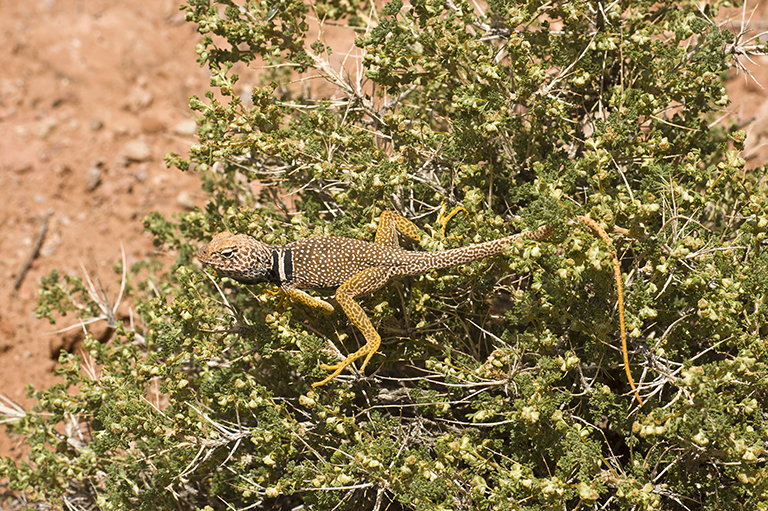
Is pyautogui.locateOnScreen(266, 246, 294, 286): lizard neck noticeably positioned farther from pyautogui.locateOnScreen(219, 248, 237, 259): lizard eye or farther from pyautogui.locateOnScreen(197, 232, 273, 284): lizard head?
pyautogui.locateOnScreen(219, 248, 237, 259): lizard eye

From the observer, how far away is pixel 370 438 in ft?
13.0

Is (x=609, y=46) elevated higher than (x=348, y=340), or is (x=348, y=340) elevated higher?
(x=609, y=46)

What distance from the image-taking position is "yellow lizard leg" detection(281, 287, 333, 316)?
14.5ft

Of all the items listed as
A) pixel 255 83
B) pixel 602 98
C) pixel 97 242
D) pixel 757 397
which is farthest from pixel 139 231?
pixel 757 397

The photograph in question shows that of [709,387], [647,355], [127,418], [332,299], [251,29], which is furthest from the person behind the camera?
[332,299]

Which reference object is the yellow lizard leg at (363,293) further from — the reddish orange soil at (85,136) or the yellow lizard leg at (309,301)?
the reddish orange soil at (85,136)

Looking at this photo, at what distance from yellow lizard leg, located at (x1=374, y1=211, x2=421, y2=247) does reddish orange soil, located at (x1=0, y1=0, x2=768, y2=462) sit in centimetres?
375

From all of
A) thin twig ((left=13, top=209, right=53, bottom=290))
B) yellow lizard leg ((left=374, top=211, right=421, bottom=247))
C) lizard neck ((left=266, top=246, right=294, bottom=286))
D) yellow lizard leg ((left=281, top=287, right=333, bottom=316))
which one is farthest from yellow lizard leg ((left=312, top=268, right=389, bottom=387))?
thin twig ((left=13, top=209, right=53, bottom=290))

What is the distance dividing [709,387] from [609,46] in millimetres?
2238

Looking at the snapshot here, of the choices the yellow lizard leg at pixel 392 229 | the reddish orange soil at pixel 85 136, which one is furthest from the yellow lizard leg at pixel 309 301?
the reddish orange soil at pixel 85 136

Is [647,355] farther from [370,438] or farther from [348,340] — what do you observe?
[348,340]

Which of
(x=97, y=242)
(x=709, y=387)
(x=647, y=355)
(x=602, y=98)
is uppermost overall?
(x=602, y=98)

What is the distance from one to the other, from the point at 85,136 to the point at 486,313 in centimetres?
651

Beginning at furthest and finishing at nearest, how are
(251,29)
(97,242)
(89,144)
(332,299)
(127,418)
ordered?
(89,144) < (97,242) < (332,299) < (251,29) < (127,418)
